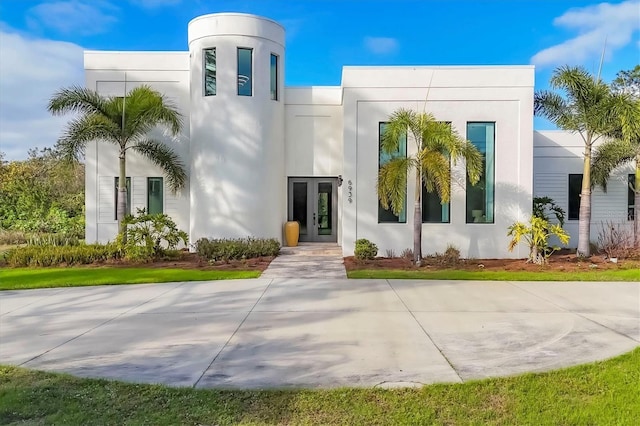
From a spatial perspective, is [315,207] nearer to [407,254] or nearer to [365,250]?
[365,250]

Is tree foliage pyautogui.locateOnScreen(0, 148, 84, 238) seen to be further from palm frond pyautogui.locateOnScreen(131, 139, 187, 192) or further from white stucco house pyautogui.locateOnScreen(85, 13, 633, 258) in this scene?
palm frond pyautogui.locateOnScreen(131, 139, 187, 192)

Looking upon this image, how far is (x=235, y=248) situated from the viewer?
1484cm

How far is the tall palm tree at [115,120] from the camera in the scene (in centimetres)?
1465

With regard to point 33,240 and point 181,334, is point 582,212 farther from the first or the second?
point 33,240

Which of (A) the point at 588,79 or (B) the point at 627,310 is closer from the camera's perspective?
(B) the point at 627,310

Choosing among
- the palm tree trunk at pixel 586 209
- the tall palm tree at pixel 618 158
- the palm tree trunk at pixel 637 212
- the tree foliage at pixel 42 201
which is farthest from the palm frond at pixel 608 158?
the tree foliage at pixel 42 201

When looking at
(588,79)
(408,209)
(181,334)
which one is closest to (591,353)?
(181,334)

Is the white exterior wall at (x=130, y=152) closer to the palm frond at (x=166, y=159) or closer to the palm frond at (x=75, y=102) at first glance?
the palm frond at (x=166, y=159)

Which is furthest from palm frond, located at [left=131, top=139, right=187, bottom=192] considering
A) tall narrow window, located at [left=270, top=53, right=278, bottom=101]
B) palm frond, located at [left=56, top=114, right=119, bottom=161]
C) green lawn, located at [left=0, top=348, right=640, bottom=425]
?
green lawn, located at [left=0, top=348, right=640, bottom=425]

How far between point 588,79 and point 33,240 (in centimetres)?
1967

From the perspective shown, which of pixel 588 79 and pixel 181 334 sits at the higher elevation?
pixel 588 79

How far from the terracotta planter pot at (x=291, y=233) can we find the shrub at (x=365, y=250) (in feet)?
11.4

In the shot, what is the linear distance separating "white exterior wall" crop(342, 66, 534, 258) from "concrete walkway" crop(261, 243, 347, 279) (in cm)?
107

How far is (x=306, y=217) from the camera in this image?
60.9 feet
